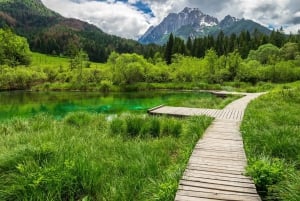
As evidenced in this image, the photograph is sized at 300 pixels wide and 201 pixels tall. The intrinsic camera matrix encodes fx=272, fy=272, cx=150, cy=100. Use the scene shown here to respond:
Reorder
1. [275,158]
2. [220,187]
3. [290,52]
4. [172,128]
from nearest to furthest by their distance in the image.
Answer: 1. [220,187]
2. [275,158]
3. [172,128]
4. [290,52]

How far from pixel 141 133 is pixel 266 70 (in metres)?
38.5

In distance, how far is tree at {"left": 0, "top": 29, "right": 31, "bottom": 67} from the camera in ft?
199

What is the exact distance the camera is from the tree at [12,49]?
199 feet

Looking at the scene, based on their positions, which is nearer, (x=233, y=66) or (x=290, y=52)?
(x=233, y=66)

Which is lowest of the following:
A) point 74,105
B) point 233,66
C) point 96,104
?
point 74,105

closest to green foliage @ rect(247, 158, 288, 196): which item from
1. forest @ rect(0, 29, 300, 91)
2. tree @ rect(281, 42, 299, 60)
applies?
forest @ rect(0, 29, 300, 91)

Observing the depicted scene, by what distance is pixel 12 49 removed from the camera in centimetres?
6350

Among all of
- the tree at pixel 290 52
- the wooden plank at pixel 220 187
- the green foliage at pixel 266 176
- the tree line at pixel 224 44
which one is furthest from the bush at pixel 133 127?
the tree line at pixel 224 44

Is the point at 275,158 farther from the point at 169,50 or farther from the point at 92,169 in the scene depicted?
the point at 169,50

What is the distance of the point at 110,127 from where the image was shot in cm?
970

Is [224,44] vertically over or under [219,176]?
over

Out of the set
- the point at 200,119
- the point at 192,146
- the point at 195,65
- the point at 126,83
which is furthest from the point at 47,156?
the point at 195,65

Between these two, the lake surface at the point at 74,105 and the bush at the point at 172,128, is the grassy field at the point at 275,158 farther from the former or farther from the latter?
the lake surface at the point at 74,105

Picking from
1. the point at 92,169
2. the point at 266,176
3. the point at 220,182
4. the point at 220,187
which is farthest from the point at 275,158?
the point at 92,169
